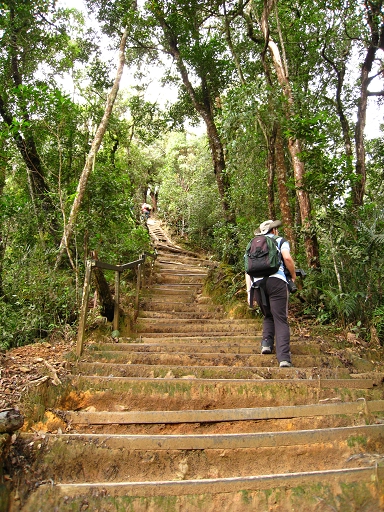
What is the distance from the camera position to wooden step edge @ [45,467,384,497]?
217 cm

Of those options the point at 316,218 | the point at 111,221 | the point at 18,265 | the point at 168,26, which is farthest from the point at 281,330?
the point at 168,26

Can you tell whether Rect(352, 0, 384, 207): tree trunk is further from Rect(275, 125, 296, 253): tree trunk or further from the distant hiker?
the distant hiker

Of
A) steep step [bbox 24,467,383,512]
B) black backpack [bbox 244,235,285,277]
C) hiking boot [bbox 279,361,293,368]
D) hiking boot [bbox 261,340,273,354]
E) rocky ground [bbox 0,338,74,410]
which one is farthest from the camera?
hiking boot [bbox 261,340,273,354]

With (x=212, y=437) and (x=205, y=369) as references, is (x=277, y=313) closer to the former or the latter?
(x=205, y=369)

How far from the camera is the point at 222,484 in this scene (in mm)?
2238

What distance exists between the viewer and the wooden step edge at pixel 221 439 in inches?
99.8

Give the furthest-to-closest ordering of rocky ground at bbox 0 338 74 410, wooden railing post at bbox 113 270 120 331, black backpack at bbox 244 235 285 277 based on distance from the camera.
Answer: wooden railing post at bbox 113 270 120 331 < black backpack at bbox 244 235 285 277 < rocky ground at bbox 0 338 74 410

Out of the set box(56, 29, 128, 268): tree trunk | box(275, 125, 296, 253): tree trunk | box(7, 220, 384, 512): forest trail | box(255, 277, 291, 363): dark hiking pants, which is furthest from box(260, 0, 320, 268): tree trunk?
box(56, 29, 128, 268): tree trunk

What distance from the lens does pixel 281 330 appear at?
4.02 metres

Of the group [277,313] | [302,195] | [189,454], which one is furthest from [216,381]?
[302,195]

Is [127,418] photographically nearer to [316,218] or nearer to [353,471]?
[353,471]

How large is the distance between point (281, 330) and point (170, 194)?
713 inches

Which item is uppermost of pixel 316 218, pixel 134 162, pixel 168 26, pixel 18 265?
pixel 168 26

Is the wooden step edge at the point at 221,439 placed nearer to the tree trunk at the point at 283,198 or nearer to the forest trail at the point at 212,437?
the forest trail at the point at 212,437
